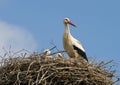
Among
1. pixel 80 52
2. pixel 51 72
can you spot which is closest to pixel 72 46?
pixel 80 52

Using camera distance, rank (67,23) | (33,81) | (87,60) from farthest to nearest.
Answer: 1. (67,23)
2. (87,60)
3. (33,81)

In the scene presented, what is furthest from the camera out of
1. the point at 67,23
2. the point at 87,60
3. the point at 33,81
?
the point at 67,23

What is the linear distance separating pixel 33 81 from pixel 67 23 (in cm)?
247

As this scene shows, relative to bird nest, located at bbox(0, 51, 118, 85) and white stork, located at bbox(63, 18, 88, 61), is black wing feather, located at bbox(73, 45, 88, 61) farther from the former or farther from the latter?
bird nest, located at bbox(0, 51, 118, 85)

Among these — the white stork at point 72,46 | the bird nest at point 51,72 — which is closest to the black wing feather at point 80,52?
the white stork at point 72,46

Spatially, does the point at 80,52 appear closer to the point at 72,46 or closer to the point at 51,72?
the point at 72,46

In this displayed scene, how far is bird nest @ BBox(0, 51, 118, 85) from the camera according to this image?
11.0 meters

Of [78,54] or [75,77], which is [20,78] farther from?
[78,54]

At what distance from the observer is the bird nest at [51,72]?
1104 cm

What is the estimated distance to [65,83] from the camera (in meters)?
11.0

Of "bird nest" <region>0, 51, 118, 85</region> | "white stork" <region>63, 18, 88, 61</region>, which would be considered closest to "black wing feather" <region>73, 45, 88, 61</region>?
"white stork" <region>63, 18, 88, 61</region>

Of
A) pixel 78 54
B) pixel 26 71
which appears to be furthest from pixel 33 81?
pixel 78 54

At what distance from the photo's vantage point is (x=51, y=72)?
11094 millimetres

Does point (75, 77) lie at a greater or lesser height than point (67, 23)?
lesser
